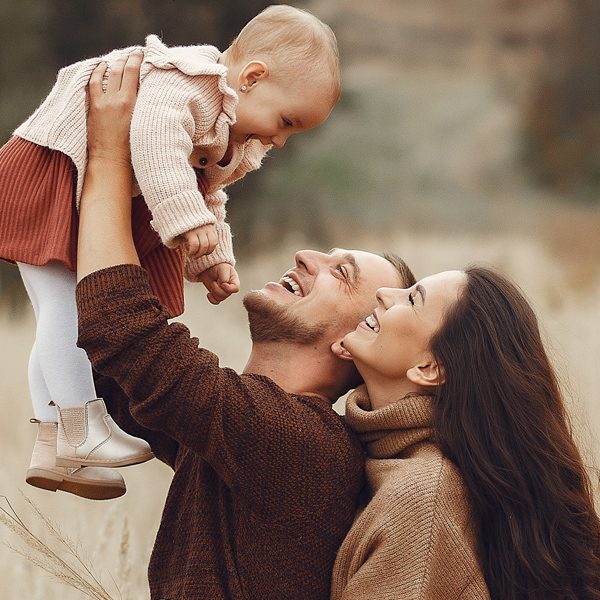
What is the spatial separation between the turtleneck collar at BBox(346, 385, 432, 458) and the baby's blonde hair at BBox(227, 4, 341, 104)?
2.85ft

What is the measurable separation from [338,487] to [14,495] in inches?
89.3

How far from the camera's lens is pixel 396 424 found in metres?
3.06

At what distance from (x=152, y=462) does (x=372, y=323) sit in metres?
2.00

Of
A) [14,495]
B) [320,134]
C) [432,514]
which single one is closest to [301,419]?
[432,514]

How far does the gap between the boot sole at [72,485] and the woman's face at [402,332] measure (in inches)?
28.4

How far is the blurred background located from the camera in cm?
519

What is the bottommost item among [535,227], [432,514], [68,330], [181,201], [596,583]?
[535,227]

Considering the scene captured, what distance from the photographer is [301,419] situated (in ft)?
9.81

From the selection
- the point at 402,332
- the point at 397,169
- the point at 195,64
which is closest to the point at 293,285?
the point at 402,332

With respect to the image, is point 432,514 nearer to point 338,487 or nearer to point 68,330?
point 338,487

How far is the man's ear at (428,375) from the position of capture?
309 cm

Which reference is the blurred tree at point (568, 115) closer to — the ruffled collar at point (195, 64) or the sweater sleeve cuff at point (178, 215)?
the ruffled collar at point (195, 64)

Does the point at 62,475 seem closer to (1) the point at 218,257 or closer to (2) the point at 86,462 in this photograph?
(2) the point at 86,462

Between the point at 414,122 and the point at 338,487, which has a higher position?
the point at 338,487
